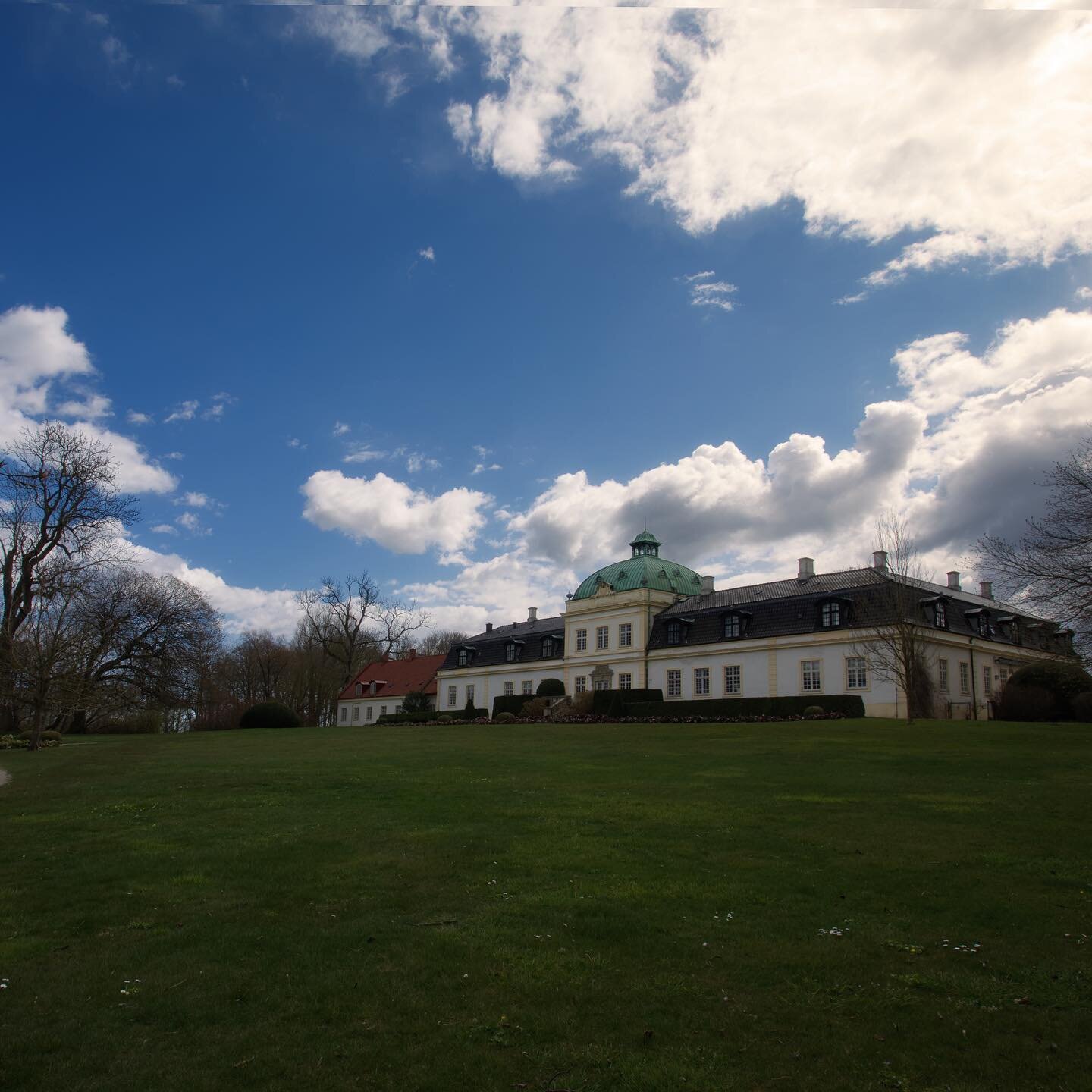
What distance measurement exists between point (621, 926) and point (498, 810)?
5368 millimetres

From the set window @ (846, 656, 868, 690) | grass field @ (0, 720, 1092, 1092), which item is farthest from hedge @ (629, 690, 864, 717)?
grass field @ (0, 720, 1092, 1092)

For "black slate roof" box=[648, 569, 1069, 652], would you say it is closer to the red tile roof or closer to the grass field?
the grass field

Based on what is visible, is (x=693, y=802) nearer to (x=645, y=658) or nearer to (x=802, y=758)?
(x=802, y=758)

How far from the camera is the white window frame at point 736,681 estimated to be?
46281 mm

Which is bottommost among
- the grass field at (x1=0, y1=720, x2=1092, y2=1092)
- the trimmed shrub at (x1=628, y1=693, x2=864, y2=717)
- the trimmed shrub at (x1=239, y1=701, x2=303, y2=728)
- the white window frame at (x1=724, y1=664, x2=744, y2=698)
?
the grass field at (x1=0, y1=720, x2=1092, y2=1092)

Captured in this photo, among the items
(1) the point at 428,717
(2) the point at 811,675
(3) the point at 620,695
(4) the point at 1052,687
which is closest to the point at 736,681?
(2) the point at 811,675

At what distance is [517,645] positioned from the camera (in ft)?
204

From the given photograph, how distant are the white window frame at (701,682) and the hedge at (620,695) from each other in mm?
5713

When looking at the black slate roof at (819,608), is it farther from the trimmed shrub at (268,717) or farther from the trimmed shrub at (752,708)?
the trimmed shrub at (268,717)

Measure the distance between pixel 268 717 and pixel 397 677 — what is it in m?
25.7

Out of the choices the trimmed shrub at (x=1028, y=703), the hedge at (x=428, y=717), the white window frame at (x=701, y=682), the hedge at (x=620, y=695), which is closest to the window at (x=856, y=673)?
the trimmed shrub at (x=1028, y=703)

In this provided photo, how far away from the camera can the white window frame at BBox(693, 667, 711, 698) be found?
159 ft

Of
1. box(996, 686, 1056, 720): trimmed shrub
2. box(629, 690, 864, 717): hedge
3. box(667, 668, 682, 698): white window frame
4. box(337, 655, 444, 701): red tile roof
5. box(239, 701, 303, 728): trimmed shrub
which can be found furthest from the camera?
box(337, 655, 444, 701): red tile roof

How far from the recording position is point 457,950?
6609 mm
